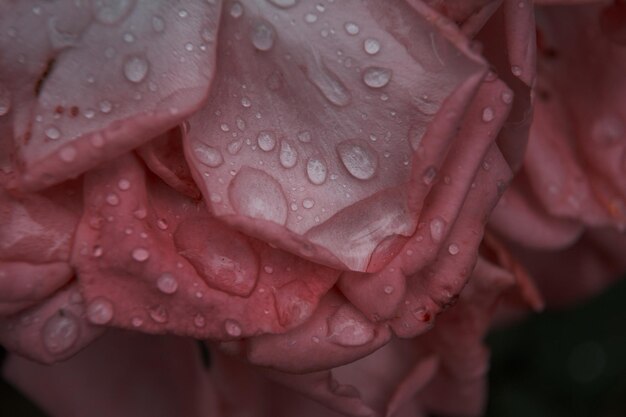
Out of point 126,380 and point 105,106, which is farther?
point 126,380

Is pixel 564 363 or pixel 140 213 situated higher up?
pixel 140 213

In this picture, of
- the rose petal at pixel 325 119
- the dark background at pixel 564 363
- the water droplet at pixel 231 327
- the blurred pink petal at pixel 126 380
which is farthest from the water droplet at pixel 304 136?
the dark background at pixel 564 363

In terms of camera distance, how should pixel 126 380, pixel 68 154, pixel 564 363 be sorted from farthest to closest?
pixel 564 363 → pixel 126 380 → pixel 68 154

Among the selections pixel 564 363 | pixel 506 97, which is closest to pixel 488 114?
pixel 506 97

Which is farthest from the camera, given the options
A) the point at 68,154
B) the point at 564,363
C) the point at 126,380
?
the point at 564,363

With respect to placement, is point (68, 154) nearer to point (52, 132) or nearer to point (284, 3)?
point (52, 132)

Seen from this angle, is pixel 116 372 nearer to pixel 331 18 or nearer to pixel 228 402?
pixel 228 402

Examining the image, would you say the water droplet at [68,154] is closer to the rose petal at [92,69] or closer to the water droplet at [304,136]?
the rose petal at [92,69]
